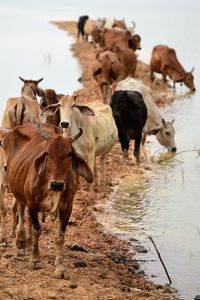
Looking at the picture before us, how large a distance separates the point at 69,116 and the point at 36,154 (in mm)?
3095

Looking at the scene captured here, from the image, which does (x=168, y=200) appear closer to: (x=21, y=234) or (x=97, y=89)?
(x=21, y=234)

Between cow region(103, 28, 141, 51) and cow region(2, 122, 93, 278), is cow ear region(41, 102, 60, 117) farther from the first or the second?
cow region(103, 28, 141, 51)

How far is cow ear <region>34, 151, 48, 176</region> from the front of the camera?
713cm

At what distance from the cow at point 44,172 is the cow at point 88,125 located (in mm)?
2350

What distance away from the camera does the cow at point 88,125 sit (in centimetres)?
1062

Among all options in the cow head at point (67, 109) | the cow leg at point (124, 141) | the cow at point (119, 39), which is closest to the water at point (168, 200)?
the cow leg at point (124, 141)

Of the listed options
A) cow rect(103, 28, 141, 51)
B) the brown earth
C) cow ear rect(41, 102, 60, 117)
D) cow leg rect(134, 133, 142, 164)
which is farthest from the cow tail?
cow rect(103, 28, 141, 51)

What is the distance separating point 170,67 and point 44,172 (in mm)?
19156

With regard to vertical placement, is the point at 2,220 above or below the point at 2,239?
above

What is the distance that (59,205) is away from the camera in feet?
23.9

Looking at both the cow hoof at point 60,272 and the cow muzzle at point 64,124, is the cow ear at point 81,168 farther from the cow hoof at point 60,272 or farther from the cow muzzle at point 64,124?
the cow muzzle at point 64,124

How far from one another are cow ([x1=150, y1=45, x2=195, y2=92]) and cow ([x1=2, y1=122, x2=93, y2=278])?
1764cm

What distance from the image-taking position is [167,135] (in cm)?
1557

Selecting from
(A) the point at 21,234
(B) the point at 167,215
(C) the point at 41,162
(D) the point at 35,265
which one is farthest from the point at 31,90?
(C) the point at 41,162
